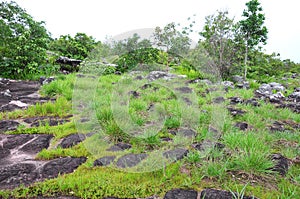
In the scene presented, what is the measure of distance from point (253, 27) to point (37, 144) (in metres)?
9.90

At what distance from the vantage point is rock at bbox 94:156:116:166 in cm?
250

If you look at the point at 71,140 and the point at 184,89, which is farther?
the point at 184,89

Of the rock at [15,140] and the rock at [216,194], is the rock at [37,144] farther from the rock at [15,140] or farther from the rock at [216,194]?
the rock at [216,194]

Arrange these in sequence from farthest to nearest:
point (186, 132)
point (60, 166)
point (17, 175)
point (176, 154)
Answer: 1. point (186, 132)
2. point (176, 154)
3. point (60, 166)
4. point (17, 175)

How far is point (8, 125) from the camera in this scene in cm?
366

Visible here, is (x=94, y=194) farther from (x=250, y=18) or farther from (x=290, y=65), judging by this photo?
(x=290, y=65)

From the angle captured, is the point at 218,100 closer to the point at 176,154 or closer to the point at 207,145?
the point at 207,145

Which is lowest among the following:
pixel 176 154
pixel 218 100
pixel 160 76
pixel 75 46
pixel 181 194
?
pixel 181 194

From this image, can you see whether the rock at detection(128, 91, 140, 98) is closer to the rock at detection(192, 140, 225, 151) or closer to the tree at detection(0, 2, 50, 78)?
the rock at detection(192, 140, 225, 151)

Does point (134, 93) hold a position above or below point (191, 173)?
above

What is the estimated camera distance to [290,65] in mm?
19156

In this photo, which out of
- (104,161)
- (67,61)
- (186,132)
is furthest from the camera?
A: (67,61)

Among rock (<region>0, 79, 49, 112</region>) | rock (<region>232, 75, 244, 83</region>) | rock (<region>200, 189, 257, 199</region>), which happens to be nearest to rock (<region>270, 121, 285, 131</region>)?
rock (<region>200, 189, 257, 199</region>)

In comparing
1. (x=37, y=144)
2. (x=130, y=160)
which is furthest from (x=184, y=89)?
(x=37, y=144)
